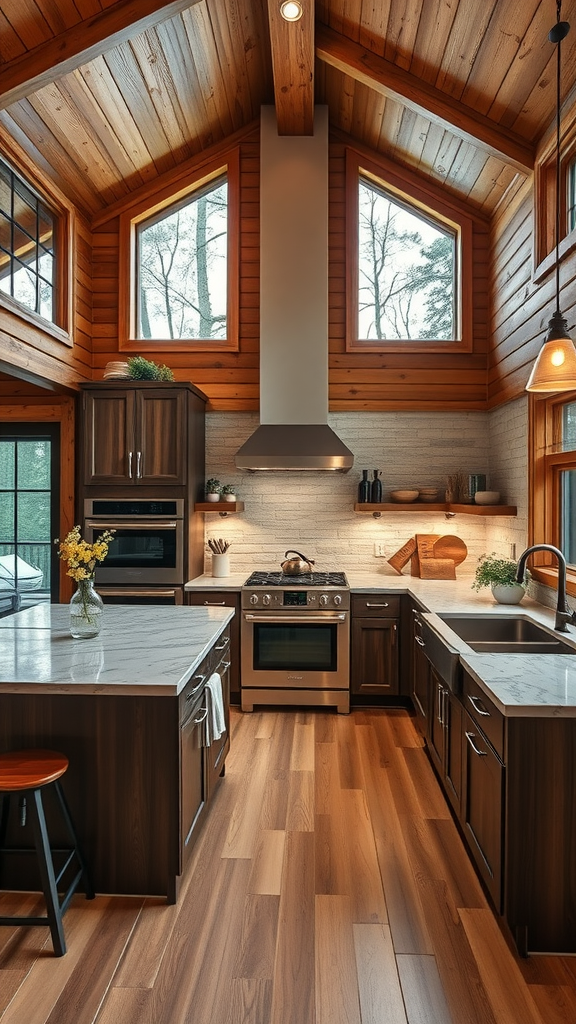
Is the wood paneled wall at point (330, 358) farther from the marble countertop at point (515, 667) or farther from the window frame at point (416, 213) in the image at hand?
the marble countertop at point (515, 667)

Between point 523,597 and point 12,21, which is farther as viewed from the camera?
point 523,597

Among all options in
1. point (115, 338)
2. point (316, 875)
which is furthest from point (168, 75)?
point (316, 875)

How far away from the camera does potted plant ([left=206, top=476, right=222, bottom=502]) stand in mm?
4949

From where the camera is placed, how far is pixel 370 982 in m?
1.95

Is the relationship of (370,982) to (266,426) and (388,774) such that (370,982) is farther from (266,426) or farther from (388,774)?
(266,426)

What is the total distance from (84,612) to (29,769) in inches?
29.9

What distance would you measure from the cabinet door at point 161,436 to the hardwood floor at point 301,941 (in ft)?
7.73

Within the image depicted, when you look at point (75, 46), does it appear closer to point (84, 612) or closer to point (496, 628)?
point (84, 612)

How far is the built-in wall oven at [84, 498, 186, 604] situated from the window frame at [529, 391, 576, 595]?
2.47 m

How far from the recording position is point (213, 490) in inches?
197

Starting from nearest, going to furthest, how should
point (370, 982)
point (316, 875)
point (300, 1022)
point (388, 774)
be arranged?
1. point (300, 1022)
2. point (370, 982)
3. point (316, 875)
4. point (388, 774)

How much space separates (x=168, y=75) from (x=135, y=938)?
485cm

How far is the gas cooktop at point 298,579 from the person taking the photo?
177 inches

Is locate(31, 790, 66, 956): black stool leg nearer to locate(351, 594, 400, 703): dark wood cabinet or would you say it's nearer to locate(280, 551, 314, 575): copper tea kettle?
locate(351, 594, 400, 703): dark wood cabinet
